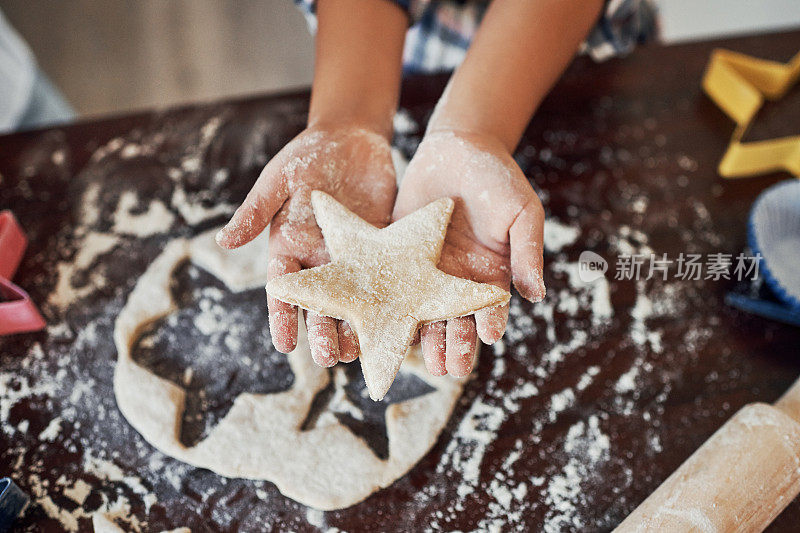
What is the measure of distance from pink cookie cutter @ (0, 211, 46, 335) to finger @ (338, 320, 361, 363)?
0.71m

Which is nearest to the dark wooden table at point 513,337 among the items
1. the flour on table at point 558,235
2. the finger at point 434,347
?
the flour on table at point 558,235

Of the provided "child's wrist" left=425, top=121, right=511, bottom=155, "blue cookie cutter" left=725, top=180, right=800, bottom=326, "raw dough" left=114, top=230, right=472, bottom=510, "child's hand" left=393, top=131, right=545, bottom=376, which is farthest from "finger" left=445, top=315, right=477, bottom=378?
"blue cookie cutter" left=725, top=180, right=800, bottom=326

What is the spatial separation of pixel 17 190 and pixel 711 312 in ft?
5.85

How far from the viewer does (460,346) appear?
95cm

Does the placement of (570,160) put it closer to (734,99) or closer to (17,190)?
(734,99)

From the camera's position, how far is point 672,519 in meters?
0.94

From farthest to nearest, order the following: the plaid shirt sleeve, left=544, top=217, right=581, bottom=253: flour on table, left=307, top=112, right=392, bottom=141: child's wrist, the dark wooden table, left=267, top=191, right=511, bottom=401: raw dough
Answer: the plaid shirt sleeve
left=544, top=217, right=581, bottom=253: flour on table
left=307, top=112, right=392, bottom=141: child's wrist
the dark wooden table
left=267, top=191, right=511, bottom=401: raw dough

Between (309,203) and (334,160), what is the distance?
114 mm

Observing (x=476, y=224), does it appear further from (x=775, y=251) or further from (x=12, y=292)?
(x=12, y=292)

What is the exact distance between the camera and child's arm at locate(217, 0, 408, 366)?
3.19 ft

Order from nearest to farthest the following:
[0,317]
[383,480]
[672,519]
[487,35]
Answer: [672,519] → [383,480] → [0,317] → [487,35]

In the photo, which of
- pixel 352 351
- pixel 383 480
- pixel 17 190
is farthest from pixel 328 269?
pixel 17 190

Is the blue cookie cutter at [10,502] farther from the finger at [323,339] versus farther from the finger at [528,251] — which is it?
the finger at [528,251]

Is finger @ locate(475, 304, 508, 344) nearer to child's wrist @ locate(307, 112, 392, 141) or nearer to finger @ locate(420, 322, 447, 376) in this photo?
finger @ locate(420, 322, 447, 376)
